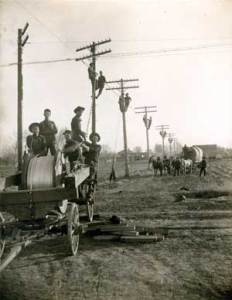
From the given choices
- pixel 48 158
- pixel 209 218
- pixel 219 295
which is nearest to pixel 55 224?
pixel 48 158

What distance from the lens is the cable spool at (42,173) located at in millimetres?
7305

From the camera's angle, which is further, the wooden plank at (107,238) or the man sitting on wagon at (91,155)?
the man sitting on wagon at (91,155)

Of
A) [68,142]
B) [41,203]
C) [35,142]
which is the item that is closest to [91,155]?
[68,142]

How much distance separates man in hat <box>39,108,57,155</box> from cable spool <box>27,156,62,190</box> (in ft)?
7.71

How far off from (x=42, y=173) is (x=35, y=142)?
2.18m

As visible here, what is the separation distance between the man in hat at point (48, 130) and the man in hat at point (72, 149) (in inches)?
16.0

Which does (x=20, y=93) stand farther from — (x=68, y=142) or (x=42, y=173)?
(x=42, y=173)

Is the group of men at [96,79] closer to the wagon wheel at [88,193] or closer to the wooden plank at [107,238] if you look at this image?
the wagon wheel at [88,193]

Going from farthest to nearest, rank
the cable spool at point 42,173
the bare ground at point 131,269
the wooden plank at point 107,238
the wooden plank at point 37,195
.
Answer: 1. the wooden plank at point 107,238
2. the cable spool at point 42,173
3. the wooden plank at point 37,195
4. the bare ground at point 131,269

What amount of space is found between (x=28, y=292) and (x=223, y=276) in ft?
9.23

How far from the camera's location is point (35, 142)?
30.7 ft

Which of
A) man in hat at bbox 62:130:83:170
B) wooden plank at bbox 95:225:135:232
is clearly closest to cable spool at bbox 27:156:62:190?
man in hat at bbox 62:130:83:170

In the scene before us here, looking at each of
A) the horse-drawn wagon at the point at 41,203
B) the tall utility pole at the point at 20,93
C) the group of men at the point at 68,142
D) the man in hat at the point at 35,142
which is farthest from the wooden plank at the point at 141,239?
Result: the tall utility pole at the point at 20,93

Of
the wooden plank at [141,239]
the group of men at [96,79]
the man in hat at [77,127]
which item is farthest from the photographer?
the group of men at [96,79]
